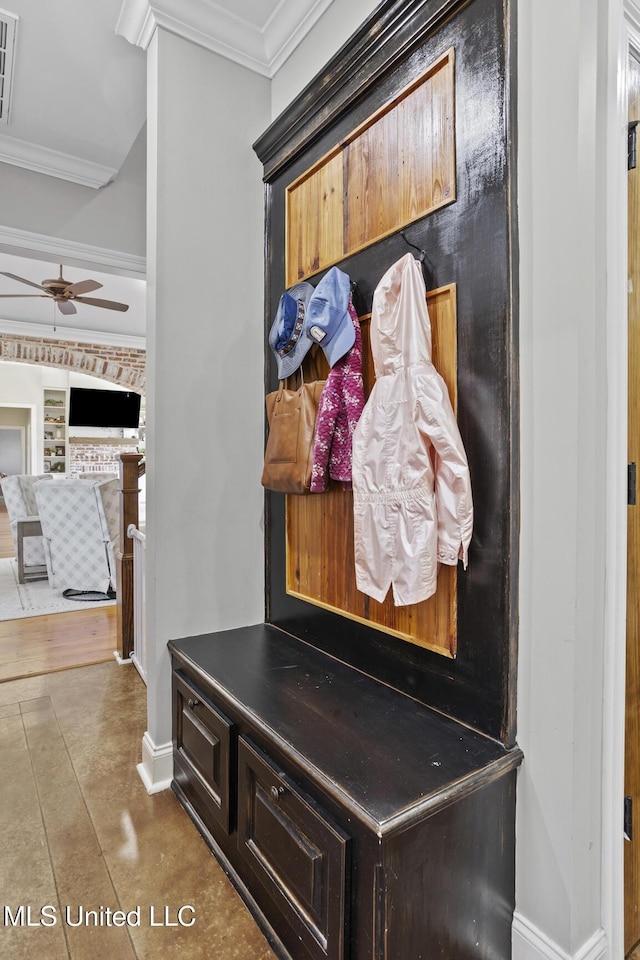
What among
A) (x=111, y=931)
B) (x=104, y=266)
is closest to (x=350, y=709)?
(x=111, y=931)

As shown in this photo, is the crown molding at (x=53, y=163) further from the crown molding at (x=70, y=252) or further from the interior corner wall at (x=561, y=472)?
the interior corner wall at (x=561, y=472)

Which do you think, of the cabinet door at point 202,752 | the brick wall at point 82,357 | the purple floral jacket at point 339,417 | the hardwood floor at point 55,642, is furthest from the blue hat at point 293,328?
the brick wall at point 82,357

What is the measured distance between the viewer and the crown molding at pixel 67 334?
6.56m

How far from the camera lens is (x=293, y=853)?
1232 millimetres

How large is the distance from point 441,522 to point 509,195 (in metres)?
0.79

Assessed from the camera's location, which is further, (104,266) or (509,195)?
(104,266)

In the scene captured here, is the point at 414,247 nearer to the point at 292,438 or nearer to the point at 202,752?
the point at 292,438

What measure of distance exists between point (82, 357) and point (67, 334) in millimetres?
336

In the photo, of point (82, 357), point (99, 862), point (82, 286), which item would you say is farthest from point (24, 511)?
point (99, 862)

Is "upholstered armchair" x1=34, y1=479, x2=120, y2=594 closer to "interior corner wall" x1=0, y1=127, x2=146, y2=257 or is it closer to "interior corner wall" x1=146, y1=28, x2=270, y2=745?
"interior corner wall" x1=0, y1=127, x2=146, y2=257

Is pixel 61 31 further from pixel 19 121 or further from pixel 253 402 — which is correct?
pixel 253 402

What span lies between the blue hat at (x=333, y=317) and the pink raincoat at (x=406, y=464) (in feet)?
0.53

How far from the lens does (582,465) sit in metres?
1.13

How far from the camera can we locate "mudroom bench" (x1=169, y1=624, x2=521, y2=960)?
1.04 metres
